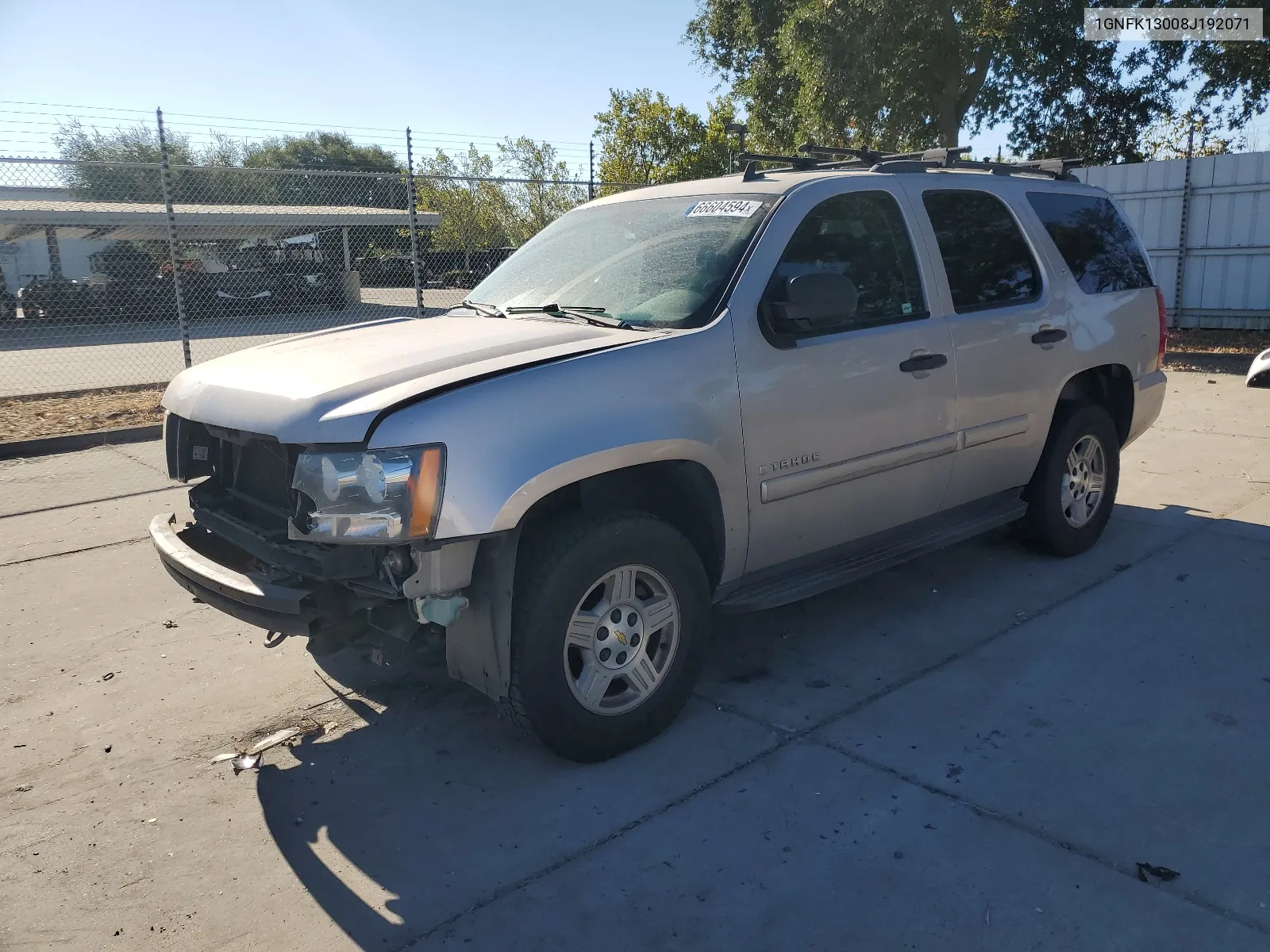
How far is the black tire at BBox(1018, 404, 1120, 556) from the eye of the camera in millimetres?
5281

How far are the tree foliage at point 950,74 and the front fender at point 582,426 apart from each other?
46.7ft

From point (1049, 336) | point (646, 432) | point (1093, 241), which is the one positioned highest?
point (1093, 241)

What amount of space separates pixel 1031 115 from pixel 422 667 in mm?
19764

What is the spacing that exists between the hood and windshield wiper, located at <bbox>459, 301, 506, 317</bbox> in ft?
0.40

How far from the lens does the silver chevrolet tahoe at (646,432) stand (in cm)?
309

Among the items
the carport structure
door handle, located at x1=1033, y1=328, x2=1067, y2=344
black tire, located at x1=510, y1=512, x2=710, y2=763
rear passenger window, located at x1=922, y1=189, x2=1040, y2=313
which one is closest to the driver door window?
rear passenger window, located at x1=922, y1=189, x2=1040, y2=313

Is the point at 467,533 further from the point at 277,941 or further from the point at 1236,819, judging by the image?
the point at 1236,819

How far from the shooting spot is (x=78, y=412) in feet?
37.6

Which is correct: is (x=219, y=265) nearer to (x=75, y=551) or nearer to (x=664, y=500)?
(x=75, y=551)

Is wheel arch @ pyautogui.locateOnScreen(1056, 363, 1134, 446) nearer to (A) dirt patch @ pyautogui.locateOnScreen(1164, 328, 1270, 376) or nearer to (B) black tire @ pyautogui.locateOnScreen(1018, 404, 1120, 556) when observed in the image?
(B) black tire @ pyautogui.locateOnScreen(1018, 404, 1120, 556)

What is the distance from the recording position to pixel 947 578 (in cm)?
536

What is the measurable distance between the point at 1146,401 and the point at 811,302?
3.18 m

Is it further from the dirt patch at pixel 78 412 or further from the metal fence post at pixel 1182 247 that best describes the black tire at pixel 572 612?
the metal fence post at pixel 1182 247

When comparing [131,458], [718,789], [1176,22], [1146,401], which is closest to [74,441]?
[131,458]
